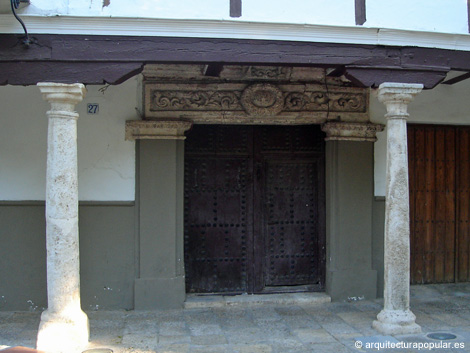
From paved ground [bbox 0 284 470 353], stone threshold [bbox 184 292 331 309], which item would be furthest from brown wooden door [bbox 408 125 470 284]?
stone threshold [bbox 184 292 331 309]

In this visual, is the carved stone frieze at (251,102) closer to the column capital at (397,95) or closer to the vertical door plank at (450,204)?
the column capital at (397,95)

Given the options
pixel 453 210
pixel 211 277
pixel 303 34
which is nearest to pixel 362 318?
pixel 211 277

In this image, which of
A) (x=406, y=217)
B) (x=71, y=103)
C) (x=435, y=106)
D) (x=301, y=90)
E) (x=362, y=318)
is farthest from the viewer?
(x=435, y=106)

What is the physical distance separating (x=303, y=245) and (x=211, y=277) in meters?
1.23

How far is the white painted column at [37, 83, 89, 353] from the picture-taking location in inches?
175

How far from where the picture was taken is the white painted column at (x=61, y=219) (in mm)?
4445

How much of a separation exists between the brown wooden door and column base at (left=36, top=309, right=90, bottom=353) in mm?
4284

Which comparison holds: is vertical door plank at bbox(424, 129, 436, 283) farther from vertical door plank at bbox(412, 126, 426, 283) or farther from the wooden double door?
the wooden double door

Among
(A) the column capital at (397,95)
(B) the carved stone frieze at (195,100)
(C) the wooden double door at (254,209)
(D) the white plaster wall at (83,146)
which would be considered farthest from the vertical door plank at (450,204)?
(D) the white plaster wall at (83,146)

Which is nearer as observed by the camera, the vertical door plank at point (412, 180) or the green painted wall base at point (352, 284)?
the green painted wall base at point (352, 284)

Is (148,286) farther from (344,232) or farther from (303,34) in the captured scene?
(303,34)

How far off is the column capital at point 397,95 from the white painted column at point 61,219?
9.37 ft

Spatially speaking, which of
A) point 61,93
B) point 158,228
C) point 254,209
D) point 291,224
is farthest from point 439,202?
point 61,93

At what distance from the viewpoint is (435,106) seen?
6.36m
